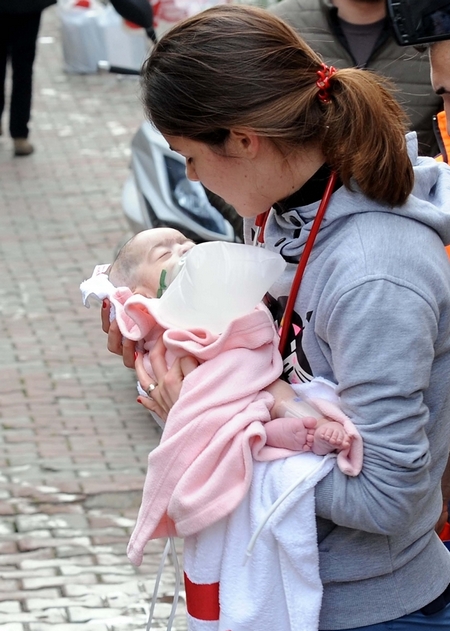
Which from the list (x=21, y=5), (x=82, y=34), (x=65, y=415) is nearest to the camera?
(x=65, y=415)

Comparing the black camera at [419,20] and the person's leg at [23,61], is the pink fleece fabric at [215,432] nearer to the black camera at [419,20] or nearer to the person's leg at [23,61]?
the black camera at [419,20]

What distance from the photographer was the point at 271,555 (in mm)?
2172

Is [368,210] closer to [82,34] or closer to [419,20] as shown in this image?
[419,20]

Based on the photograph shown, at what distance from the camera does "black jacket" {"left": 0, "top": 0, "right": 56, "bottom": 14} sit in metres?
9.25

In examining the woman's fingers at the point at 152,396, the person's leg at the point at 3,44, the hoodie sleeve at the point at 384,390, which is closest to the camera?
the hoodie sleeve at the point at 384,390

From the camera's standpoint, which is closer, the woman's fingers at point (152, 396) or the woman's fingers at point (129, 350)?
the woman's fingers at point (152, 396)

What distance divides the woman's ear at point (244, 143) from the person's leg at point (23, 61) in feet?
25.7

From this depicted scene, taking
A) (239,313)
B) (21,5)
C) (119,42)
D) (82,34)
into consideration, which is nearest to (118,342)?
(239,313)

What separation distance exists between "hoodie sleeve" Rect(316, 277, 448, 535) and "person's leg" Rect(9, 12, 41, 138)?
812 cm

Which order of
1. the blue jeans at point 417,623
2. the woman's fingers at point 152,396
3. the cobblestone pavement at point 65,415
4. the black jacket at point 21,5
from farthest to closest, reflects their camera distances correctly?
the black jacket at point 21,5 < the cobblestone pavement at point 65,415 < the woman's fingers at point 152,396 < the blue jeans at point 417,623

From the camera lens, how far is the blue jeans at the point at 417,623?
7.31ft

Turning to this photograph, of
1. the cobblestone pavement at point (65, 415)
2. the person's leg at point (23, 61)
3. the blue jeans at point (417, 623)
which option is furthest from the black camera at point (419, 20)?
the person's leg at point (23, 61)

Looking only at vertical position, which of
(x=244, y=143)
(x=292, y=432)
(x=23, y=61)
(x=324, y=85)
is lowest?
(x=23, y=61)

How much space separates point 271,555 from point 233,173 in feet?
2.44
